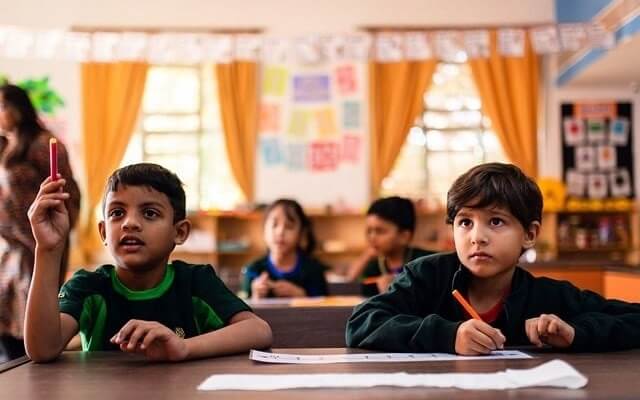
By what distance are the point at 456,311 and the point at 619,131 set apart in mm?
6999

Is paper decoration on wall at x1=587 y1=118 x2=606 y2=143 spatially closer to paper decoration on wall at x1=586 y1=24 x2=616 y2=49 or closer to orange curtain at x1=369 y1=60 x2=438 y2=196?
paper decoration on wall at x1=586 y1=24 x2=616 y2=49

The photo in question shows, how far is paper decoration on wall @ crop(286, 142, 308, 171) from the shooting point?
7906 millimetres

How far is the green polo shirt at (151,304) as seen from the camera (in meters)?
1.59

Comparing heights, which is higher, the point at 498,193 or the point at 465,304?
the point at 498,193

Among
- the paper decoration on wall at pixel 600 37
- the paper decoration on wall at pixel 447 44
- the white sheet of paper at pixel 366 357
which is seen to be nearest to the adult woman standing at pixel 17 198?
the white sheet of paper at pixel 366 357

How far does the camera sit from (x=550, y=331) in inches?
53.9

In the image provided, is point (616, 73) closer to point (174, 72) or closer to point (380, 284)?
point (174, 72)

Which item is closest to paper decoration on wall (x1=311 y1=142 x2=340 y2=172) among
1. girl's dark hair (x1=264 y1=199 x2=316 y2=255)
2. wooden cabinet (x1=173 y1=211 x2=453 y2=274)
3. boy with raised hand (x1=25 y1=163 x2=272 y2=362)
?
wooden cabinet (x1=173 y1=211 x2=453 y2=274)

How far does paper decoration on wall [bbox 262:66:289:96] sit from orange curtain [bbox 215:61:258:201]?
0.13m

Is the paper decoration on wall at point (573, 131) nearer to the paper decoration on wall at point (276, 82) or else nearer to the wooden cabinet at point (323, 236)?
the wooden cabinet at point (323, 236)

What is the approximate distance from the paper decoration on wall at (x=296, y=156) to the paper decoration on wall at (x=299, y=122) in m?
0.11

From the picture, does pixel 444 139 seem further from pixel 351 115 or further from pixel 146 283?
pixel 146 283

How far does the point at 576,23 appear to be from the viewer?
700 cm

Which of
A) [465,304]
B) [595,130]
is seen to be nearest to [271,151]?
[595,130]
